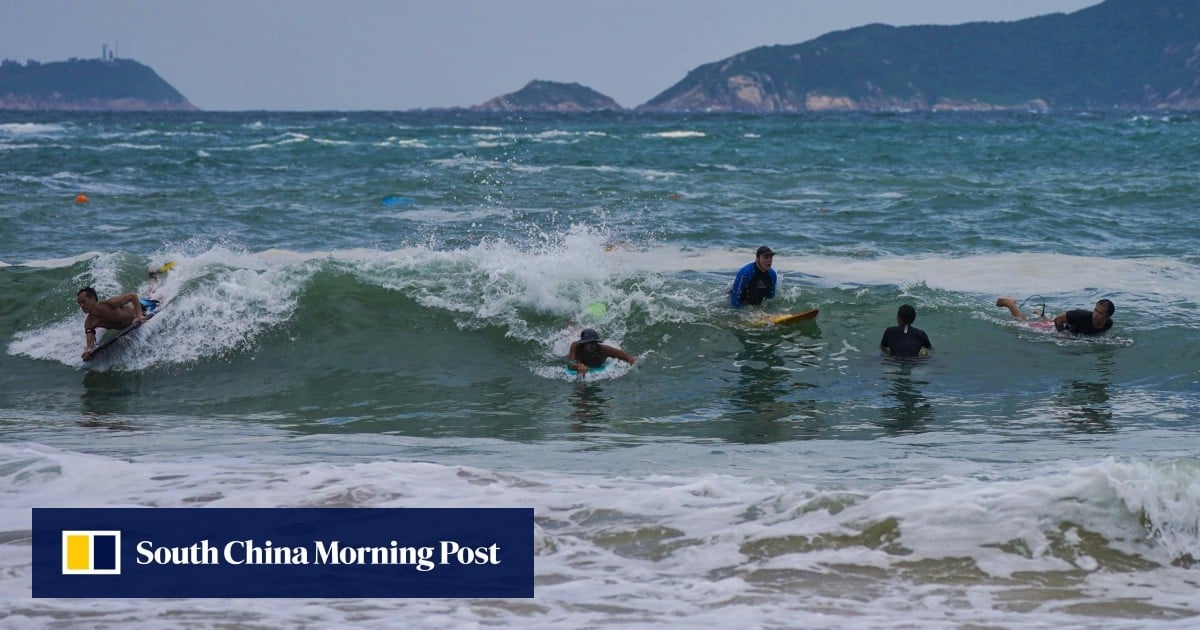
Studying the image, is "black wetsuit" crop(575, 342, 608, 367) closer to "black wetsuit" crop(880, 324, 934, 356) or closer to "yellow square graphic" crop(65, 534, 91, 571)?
"black wetsuit" crop(880, 324, 934, 356)

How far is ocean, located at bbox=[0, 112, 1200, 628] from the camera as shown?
6883mm

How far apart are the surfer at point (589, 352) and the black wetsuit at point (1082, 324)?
551cm

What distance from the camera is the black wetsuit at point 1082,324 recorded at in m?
14.3

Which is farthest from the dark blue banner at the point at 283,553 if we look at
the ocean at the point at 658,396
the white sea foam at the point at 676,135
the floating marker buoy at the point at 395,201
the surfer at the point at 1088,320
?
the white sea foam at the point at 676,135

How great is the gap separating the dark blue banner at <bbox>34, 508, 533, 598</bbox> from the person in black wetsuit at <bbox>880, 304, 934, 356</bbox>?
24.0 ft

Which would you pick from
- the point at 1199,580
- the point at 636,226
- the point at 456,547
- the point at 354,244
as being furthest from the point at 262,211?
the point at 1199,580

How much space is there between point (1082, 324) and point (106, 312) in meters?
11.6

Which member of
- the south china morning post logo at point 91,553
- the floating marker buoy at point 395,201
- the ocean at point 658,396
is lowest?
the south china morning post logo at point 91,553

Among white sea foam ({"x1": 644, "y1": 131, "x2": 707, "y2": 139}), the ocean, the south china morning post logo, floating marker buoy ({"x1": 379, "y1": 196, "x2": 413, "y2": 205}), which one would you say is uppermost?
white sea foam ({"x1": 644, "y1": 131, "x2": 707, "y2": 139})

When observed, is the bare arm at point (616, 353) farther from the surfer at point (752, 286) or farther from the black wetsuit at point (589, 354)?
the surfer at point (752, 286)

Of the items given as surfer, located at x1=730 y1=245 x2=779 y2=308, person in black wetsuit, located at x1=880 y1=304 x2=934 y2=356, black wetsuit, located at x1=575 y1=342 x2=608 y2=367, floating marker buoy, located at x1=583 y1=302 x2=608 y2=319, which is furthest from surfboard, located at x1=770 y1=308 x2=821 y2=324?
black wetsuit, located at x1=575 y1=342 x2=608 y2=367

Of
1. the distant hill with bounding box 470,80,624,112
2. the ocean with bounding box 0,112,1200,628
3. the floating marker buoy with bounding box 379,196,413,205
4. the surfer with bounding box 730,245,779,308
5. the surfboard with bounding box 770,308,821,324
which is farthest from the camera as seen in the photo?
the distant hill with bounding box 470,80,624,112

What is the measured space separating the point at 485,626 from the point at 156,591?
1.95 meters

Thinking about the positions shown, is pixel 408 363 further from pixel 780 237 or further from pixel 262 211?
pixel 262 211
